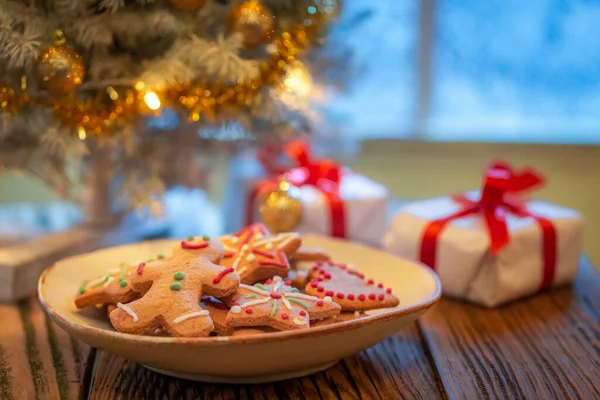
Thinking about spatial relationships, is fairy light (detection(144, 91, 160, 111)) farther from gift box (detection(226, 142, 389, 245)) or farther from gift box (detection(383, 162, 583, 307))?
gift box (detection(383, 162, 583, 307))

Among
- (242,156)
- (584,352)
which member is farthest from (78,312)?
(242,156)

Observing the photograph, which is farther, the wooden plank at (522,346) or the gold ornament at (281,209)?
the gold ornament at (281,209)

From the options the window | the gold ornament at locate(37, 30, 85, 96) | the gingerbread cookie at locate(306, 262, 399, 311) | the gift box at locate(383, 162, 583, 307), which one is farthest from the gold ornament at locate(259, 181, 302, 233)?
the window

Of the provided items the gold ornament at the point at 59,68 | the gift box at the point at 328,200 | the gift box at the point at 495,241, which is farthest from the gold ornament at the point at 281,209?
the gold ornament at the point at 59,68

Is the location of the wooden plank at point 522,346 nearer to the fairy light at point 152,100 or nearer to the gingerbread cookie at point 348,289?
the gingerbread cookie at point 348,289

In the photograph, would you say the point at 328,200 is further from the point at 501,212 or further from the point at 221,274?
the point at 221,274

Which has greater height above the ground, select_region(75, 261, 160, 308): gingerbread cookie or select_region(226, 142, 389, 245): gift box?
select_region(75, 261, 160, 308): gingerbread cookie

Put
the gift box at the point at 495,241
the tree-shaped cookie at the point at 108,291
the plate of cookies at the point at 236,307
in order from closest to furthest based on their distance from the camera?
the plate of cookies at the point at 236,307 → the tree-shaped cookie at the point at 108,291 → the gift box at the point at 495,241

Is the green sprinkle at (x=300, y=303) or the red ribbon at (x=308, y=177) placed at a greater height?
the green sprinkle at (x=300, y=303)
